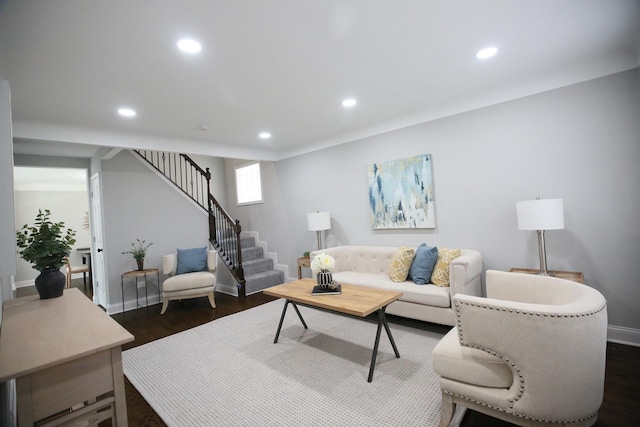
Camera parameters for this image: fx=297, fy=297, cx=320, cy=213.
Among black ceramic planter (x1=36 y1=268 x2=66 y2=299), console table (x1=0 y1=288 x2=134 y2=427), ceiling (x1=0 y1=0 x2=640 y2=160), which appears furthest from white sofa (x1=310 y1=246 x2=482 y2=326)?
black ceramic planter (x1=36 y1=268 x2=66 y2=299)

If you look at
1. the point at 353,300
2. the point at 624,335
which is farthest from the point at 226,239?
the point at 624,335

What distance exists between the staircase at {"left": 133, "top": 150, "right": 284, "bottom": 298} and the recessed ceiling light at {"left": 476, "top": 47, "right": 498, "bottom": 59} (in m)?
4.24

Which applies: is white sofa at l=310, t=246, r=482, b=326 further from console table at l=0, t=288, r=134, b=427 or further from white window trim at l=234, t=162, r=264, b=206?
white window trim at l=234, t=162, r=264, b=206

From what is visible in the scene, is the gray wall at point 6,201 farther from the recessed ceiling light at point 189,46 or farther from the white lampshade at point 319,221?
the white lampshade at point 319,221

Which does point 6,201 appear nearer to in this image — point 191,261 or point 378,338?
point 378,338

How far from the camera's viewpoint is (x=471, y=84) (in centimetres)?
306

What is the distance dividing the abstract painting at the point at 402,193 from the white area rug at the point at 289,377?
142 cm

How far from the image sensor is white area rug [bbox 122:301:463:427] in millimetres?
1976

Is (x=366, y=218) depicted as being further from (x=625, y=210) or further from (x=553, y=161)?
(x=625, y=210)

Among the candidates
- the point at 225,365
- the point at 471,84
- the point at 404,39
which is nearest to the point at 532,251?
the point at 471,84

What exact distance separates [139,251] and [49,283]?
108 inches

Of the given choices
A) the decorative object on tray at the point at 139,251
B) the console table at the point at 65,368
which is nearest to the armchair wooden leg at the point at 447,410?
the console table at the point at 65,368

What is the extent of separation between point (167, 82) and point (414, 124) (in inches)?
116

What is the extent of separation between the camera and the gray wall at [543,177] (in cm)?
268
